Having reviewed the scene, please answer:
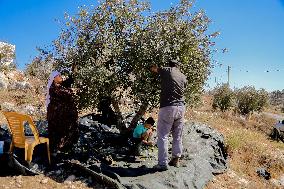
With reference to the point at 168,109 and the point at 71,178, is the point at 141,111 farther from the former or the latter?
the point at 71,178

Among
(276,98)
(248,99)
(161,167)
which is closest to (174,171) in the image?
(161,167)

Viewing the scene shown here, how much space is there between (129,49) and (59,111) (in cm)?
242

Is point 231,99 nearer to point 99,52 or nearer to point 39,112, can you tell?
point 39,112

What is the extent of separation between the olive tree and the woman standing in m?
0.44

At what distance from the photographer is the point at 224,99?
32406 mm

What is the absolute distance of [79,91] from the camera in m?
9.88

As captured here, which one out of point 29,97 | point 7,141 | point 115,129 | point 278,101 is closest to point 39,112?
point 29,97

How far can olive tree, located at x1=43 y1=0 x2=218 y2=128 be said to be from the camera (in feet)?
31.2

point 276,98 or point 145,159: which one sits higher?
point 276,98

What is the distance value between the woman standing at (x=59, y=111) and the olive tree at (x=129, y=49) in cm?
44

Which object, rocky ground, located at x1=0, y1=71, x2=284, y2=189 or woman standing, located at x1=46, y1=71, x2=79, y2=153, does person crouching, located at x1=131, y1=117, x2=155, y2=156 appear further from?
woman standing, located at x1=46, y1=71, x2=79, y2=153

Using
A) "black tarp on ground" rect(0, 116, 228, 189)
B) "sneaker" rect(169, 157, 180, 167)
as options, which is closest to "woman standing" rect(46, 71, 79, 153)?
"black tarp on ground" rect(0, 116, 228, 189)

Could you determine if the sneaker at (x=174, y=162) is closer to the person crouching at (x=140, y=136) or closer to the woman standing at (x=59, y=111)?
the person crouching at (x=140, y=136)

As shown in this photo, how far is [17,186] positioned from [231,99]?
26691 mm
